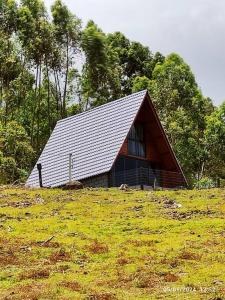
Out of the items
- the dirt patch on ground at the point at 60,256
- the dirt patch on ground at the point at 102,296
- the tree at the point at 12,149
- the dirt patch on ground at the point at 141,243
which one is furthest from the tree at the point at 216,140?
the dirt patch on ground at the point at 102,296

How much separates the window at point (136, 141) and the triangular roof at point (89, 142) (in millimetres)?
1589

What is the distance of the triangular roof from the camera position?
48.9 meters

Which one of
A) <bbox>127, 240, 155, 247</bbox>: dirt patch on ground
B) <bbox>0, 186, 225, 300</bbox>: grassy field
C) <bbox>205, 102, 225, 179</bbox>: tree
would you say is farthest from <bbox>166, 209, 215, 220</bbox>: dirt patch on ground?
<bbox>205, 102, 225, 179</bbox>: tree

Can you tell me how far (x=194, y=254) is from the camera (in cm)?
2425

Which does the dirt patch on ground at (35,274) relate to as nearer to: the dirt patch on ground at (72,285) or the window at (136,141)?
Answer: the dirt patch on ground at (72,285)

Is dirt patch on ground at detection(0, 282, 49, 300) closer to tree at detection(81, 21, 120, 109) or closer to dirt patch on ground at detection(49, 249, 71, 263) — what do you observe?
dirt patch on ground at detection(49, 249, 71, 263)

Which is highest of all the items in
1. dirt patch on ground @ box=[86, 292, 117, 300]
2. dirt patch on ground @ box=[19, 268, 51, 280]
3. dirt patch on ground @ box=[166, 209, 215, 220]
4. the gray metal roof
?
the gray metal roof

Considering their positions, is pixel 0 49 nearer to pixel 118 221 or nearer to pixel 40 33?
pixel 40 33

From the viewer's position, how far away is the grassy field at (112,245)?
790 inches

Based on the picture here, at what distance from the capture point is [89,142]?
169ft

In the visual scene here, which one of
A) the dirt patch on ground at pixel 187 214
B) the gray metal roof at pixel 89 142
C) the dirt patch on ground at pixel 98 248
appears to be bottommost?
the dirt patch on ground at pixel 98 248

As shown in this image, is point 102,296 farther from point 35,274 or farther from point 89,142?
point 89,142

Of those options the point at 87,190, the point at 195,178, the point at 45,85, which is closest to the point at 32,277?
the point at 87,190

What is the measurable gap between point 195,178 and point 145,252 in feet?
158
